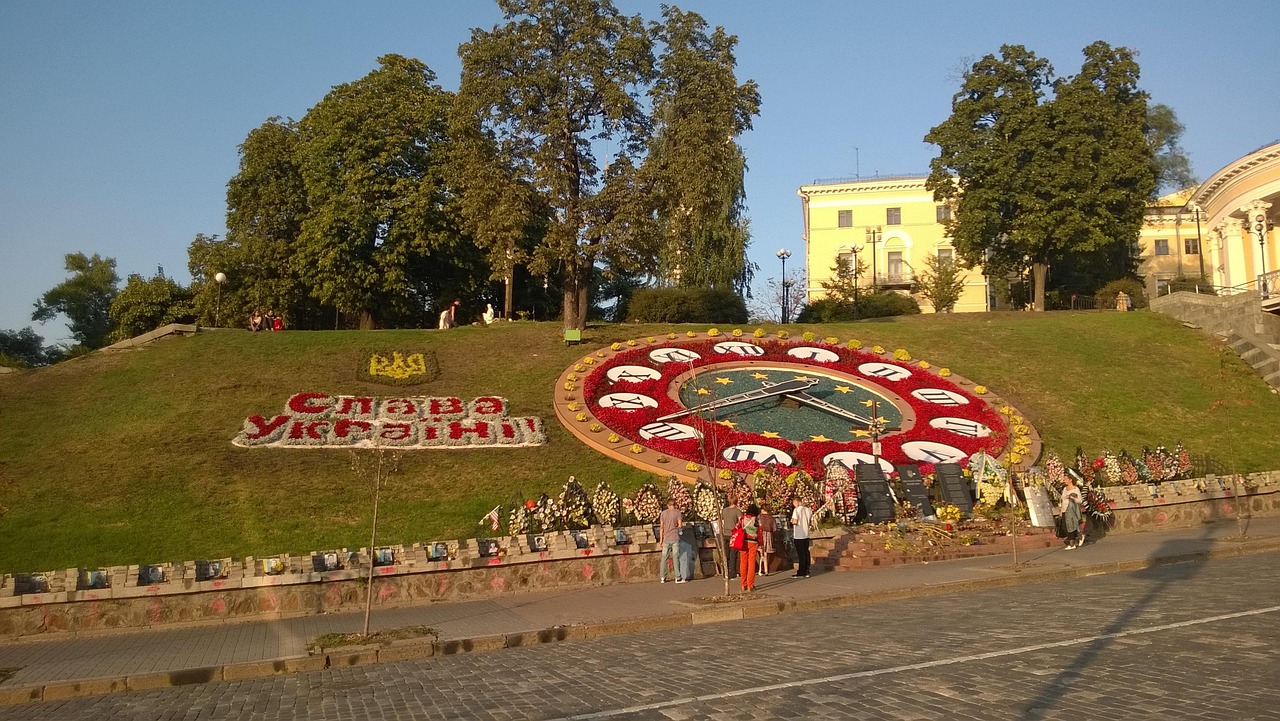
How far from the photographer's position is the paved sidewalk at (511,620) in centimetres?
1291

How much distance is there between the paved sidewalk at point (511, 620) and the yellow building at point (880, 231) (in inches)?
2271

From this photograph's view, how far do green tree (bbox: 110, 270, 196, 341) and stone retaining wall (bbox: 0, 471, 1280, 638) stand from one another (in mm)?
45206

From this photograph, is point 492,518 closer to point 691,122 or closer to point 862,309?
point 691,122

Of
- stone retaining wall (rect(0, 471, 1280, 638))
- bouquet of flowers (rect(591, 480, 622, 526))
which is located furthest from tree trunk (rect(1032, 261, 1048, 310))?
bouquet of flowers (rect(591, 480, 622, 526))

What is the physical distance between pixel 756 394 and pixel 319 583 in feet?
47.3

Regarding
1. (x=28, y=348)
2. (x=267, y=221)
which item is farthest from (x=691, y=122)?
(x=28, y=348)

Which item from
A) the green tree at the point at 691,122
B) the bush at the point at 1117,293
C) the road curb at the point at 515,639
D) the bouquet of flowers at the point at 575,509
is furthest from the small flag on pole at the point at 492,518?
the bush at the point at 1117,293

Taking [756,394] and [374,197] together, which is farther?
[374,197]

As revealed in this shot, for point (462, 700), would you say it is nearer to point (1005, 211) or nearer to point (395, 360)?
point (395, 360)

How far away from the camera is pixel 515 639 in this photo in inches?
567

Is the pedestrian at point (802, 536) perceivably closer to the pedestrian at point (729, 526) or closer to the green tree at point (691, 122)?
the pedestrian at point (729, 526)

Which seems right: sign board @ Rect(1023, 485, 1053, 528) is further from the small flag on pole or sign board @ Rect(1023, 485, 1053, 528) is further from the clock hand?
the small flag on pole

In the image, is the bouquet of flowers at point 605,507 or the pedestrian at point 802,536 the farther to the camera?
the bouquet of flowers at point 605,507

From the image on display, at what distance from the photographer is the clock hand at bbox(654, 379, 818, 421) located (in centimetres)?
2720
